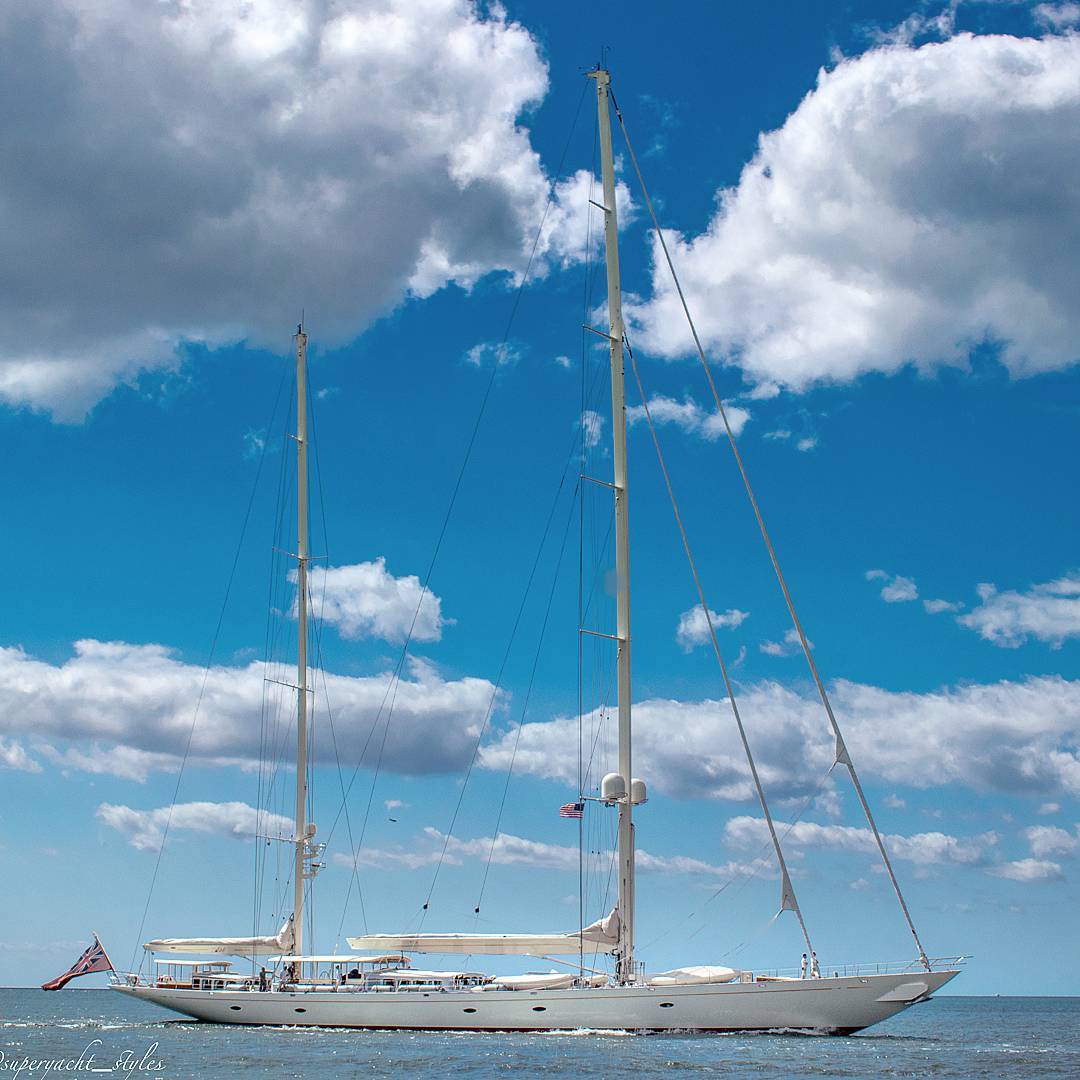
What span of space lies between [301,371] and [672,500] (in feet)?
80.4

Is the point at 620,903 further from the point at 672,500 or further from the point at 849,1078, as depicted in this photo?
the point at 672,500

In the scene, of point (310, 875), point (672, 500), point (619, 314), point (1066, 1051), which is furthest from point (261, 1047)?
point (1066, 1051)

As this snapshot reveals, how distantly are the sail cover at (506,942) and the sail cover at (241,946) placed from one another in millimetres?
7273

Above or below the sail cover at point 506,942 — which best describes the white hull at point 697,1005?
below

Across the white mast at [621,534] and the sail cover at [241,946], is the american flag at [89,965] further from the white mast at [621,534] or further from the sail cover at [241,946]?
the white mast at [621,534]

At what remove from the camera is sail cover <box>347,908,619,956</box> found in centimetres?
5000

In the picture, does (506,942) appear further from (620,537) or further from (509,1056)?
(620,537)

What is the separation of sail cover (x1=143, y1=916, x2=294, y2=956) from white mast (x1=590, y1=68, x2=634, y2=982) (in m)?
19.9

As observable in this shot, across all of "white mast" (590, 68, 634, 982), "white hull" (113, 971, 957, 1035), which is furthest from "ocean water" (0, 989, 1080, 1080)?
"white mast" (590, 68, 634, 982)

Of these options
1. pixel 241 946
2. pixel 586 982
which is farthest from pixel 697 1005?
pixel 241 946

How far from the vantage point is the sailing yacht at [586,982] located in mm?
45375

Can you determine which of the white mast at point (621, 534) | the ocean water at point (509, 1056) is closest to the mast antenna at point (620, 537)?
the white mast at point (621, 534)

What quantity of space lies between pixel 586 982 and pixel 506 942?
4.70 meters

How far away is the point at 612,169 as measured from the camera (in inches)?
2253
